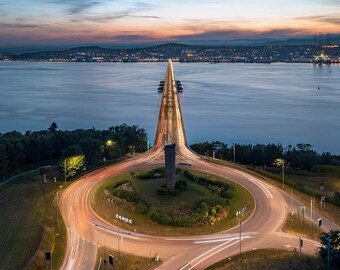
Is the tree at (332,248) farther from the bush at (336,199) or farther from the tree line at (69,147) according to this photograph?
the tree line at (69,147)

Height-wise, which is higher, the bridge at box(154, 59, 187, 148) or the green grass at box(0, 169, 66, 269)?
the bridge at box(154, 59, 187, 148)

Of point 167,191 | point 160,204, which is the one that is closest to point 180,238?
point 160,204

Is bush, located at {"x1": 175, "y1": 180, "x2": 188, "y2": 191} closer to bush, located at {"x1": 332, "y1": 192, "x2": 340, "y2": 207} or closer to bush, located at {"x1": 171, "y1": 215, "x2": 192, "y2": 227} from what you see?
bush, located at {"x1": 171, "y1": 215, "x2": 192, "y2": 227}

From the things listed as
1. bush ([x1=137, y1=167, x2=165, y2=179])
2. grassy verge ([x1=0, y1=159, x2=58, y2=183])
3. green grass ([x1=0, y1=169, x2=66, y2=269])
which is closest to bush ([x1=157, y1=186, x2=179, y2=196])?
bush ([x1=137, y1=167, x2=165, y2=179])

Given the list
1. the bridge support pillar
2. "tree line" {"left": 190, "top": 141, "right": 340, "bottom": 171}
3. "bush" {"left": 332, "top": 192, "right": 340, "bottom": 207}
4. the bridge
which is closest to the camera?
the bridge support pillar

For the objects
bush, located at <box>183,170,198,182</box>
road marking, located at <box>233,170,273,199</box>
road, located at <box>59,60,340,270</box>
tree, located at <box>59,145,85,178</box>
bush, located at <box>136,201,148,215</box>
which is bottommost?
road, located at <box>59,60,340,270</box>

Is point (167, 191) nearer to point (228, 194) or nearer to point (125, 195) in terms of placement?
point (125, 195)
